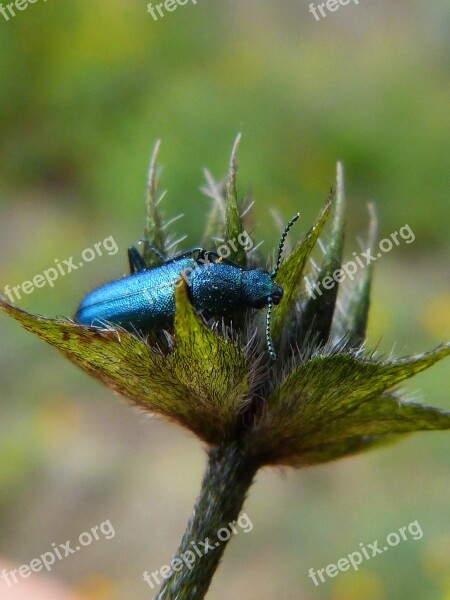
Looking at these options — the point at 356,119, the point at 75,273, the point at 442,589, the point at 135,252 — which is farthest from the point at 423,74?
the point at 135,252

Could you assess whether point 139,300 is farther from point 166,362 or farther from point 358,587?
point 358,587

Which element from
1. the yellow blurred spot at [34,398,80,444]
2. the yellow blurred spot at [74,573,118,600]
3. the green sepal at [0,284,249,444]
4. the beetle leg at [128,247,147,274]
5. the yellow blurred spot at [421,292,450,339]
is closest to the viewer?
the green sepal at [0,284,249,444]

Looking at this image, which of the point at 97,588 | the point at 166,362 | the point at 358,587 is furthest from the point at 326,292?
the point at 97,588

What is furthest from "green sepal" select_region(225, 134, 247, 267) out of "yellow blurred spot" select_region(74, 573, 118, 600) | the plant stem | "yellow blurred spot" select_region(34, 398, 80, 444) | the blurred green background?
"yellow blurred spot" select_region(34, 398, 80, 444)

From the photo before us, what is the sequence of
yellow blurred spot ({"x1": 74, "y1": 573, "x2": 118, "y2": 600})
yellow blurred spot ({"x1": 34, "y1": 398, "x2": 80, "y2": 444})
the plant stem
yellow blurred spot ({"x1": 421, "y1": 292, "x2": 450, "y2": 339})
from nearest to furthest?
1. the plant stem
2. yellow blurred spot ({"x1": 74, "y1": 573, "x2": 118, "y2": 600})
3. yellow blurred spot ({"x1": 421, "y1": 292, "x2": 450, "y2": 339})
4. yellow blurred spot ({"x1": 34, "y1": 398, "x2": 80, "y2": 444})

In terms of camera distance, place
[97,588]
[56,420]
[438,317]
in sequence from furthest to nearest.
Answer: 1. [56,420]
2. [438,317]
3. [97,588]

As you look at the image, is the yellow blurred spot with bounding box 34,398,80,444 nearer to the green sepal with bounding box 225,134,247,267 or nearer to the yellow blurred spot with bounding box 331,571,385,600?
the yellow blurred spot with bounding box 331,571,385,600
